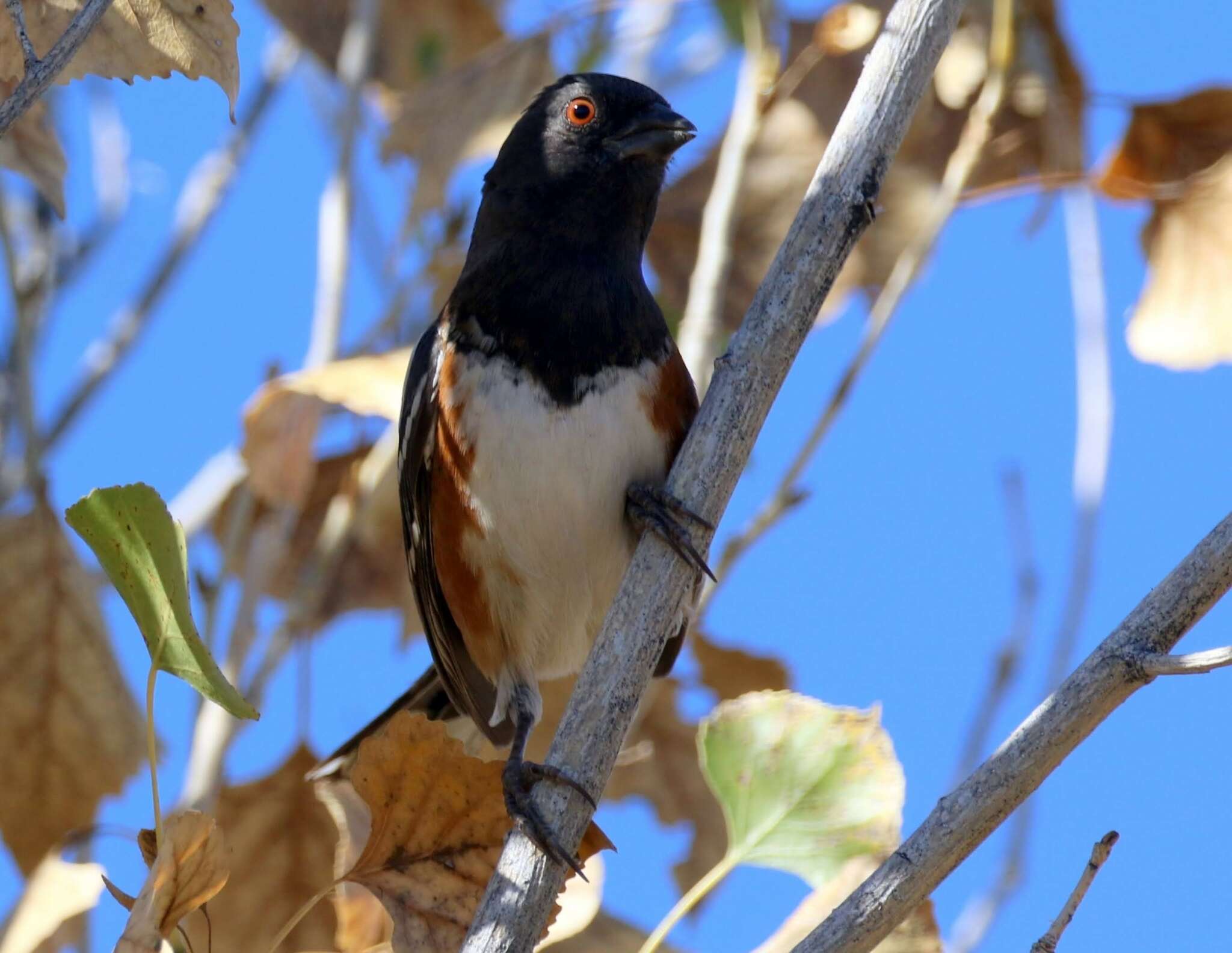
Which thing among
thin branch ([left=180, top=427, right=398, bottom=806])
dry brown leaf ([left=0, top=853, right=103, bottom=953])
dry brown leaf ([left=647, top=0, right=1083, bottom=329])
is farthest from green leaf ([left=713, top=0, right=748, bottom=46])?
dry brown leaf ([left=0, top=853, right=103, bottom=953])

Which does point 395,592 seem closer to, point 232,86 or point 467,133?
point 467,133

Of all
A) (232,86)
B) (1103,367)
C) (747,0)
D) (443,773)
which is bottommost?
(443,773)

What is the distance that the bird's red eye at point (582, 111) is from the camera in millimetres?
2854

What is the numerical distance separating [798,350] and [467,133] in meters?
1.09

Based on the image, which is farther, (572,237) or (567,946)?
(572,237)

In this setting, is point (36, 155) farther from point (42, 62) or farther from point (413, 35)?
point (413, 35)

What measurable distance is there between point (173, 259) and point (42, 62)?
7.12ft

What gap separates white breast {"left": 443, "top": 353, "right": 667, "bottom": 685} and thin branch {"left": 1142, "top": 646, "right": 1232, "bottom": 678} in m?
1.22

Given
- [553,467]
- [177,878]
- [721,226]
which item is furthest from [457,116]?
[177,878]

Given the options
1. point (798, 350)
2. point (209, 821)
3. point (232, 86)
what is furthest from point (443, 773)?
point (232, 86)

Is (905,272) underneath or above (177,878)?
above

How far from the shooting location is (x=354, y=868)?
184 cm

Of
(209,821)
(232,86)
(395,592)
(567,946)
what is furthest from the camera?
(395,592)

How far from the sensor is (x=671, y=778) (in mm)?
2676
